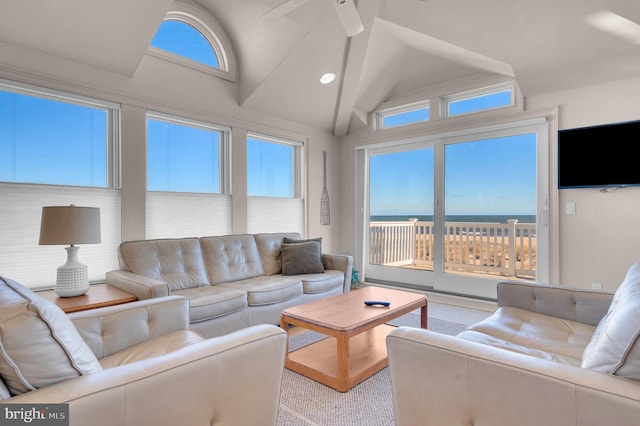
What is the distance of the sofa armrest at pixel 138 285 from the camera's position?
2281 mm

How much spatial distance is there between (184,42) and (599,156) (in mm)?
4223

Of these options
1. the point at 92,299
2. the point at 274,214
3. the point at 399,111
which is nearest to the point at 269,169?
the point at 274,214

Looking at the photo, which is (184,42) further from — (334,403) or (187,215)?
(334,403)

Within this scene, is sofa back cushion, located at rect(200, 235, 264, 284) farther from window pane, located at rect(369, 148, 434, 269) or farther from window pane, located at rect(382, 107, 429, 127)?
window pane, located at rect(382, 107, 429, 127)

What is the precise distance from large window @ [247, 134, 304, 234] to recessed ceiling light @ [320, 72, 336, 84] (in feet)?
3.10

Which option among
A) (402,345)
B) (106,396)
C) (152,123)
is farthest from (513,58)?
(106,396)

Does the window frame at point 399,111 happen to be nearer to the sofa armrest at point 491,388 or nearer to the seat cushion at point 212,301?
the seat cushion at point 212,301

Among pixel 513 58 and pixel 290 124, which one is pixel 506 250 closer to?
pixel 513 58

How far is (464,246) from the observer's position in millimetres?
4277

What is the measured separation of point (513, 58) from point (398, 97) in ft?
5.40

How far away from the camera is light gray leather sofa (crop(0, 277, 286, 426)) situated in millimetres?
901

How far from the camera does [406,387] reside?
4.19 ft

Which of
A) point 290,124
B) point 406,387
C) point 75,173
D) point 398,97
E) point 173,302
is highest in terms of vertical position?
point 398,97

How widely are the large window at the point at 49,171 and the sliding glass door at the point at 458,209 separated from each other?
10.8ft
